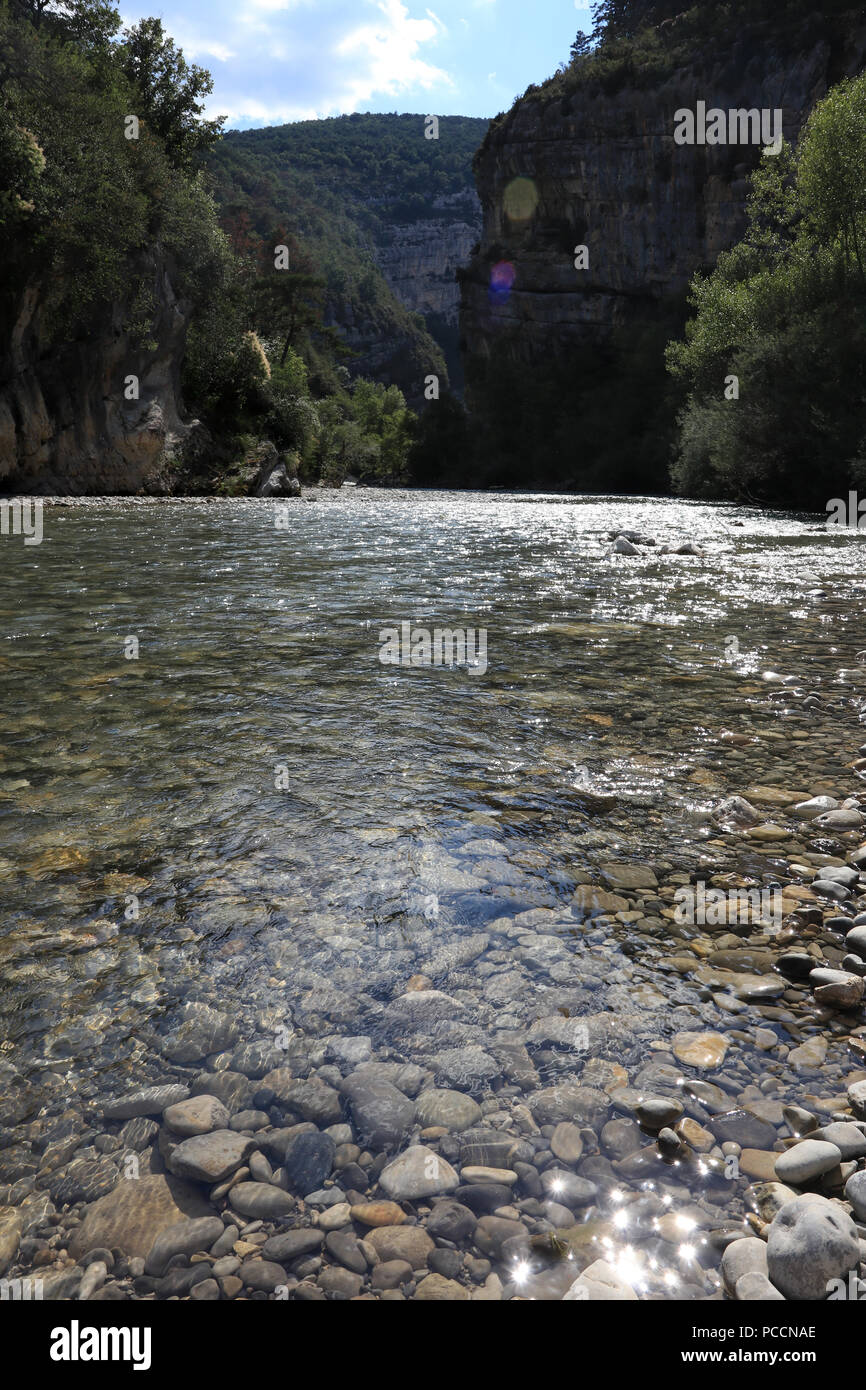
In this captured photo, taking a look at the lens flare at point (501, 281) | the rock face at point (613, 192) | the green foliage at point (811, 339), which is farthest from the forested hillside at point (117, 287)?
the lens flare at point (501, 281)

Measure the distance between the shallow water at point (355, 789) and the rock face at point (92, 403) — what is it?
20.9m

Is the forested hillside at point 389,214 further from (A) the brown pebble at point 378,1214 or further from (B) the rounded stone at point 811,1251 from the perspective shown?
(B) the rounded stone at point 811,1251

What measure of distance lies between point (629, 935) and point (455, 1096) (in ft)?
3.52

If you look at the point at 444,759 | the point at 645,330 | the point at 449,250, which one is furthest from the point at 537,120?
the point at 449,250

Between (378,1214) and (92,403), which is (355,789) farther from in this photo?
(92,403)

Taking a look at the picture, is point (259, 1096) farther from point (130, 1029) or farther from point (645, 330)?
point (645, 330)

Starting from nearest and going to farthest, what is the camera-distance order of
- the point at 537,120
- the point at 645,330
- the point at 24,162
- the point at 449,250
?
the point at 24,162 < the point at 645,330 < the point at 537,120 < the point at 449,250

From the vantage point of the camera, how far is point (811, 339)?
89.3ft

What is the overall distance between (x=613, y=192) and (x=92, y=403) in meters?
61.6

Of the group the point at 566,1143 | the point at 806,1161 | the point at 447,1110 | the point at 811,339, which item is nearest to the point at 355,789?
the point at 447,1110

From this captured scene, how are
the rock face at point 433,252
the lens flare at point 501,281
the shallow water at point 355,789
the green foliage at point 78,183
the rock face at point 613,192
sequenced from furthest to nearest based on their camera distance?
1. the rock face at point 433,252
2. the lens flare at point 501,281
3. the rock face at point 613,192
4. the green foliage at point 78,183
5. the shallow water at point 355,789

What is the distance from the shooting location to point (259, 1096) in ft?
7.49

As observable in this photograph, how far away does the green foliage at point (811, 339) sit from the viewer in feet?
86.2

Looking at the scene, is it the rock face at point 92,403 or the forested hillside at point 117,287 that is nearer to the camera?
the forested hillside at point 117,287
